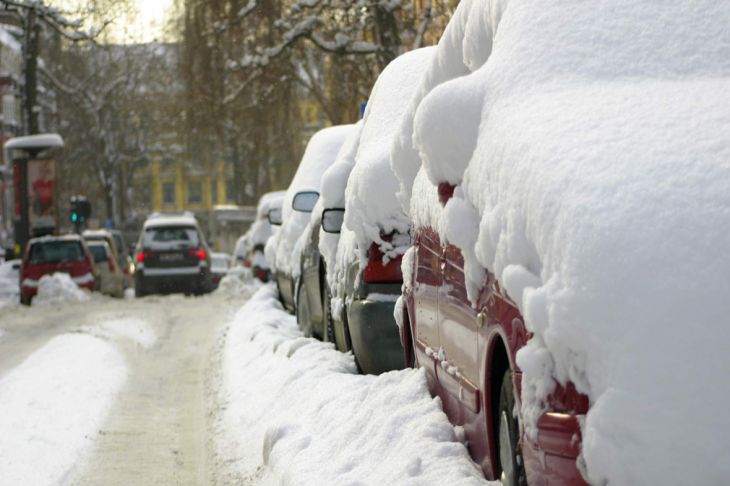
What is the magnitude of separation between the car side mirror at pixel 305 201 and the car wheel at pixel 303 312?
689 millimetres

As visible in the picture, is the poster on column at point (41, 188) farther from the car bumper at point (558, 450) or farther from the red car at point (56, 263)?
the car bumper at point (558, 450)

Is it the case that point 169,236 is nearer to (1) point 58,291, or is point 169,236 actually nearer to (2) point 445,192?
(1) point 58,291

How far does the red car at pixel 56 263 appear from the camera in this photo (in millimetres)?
30922

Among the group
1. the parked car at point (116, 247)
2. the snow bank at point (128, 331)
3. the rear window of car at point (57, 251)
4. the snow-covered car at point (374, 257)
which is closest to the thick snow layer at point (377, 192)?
the snow-covered car at point (374, 257)

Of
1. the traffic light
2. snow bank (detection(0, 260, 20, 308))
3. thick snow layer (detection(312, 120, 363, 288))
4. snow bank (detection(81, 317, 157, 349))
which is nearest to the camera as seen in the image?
thick snow layer (detection(312, 120, 363, 288))

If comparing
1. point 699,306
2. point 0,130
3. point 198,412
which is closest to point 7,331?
point 198,412

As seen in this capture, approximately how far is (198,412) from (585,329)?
7436mm

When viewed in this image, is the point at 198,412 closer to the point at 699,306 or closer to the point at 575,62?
the point at 575,62

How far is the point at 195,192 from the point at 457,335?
121528 millimetres

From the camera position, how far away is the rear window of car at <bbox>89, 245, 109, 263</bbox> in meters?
36.2

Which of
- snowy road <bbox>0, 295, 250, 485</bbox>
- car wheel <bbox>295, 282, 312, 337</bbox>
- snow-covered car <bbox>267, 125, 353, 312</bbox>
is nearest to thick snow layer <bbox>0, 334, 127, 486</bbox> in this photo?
snowy road <bbox>0, 295, 250, 485</bbox>

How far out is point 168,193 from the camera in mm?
126375

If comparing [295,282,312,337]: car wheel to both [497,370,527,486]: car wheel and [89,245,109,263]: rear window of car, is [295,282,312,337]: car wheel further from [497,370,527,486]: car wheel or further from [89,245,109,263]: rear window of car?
[89,245,109,263]: rear window of car

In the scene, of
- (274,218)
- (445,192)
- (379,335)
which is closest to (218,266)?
(274,218)
